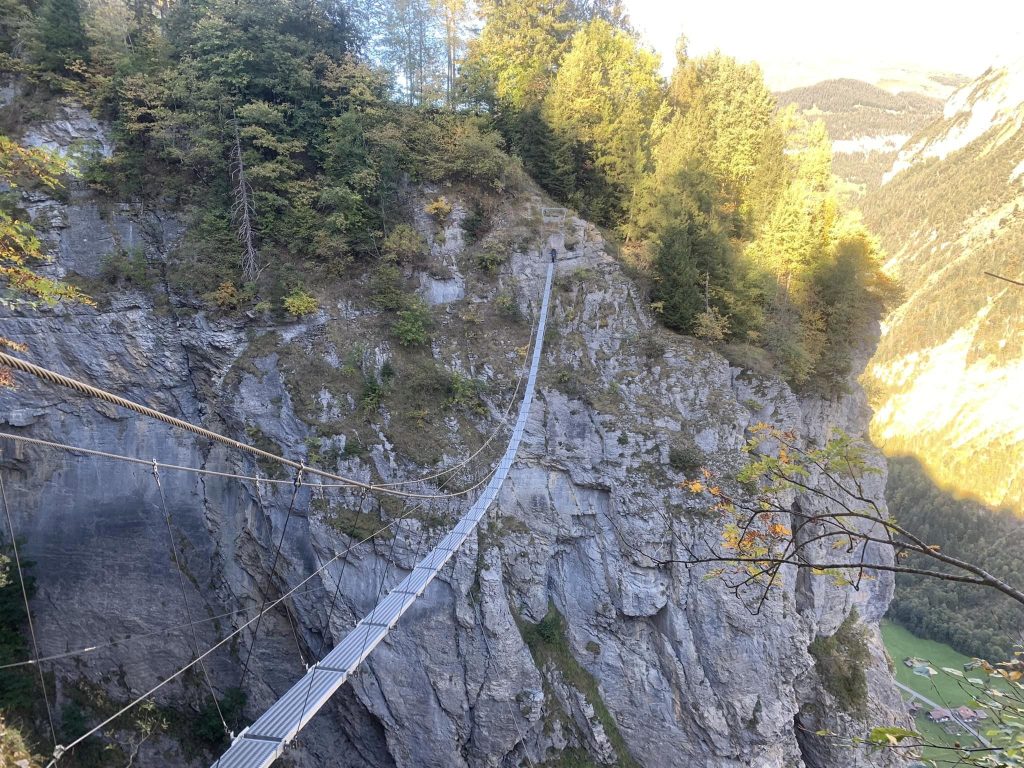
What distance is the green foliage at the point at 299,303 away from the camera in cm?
1421

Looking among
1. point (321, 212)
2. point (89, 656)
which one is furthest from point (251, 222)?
point (89, 656)

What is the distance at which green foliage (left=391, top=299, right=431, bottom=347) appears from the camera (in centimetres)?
1432

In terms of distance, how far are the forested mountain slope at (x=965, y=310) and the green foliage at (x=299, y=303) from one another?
233 ft

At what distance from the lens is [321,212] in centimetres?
1598

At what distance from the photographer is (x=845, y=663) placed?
558 inches

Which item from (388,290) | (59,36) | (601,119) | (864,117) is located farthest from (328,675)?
(864,117)

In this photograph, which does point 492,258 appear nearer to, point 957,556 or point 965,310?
point 957,556

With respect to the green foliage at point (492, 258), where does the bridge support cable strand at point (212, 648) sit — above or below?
below

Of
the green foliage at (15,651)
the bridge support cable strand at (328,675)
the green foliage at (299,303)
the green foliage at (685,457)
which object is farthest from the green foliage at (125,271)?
the green foliage at (685,457)

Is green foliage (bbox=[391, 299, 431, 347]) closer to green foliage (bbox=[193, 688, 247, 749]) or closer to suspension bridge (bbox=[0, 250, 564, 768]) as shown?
suspension bridge (bbox=[0, 250, 564, 768])

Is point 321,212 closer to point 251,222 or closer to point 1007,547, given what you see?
point 251,222

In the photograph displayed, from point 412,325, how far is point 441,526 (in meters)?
5.43

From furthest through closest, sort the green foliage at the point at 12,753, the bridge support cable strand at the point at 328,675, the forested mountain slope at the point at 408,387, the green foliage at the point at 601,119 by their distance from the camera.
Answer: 1. the green foliage at the point at 601,119
2. the forested mountain slope at the point at 408,387
3. the bridge support cable strand at the point at 328,675
4. the green foliage at the point at 12,753

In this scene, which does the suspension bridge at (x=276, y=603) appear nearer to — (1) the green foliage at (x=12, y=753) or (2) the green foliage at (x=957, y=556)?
(1) the green foliage at (x=12, y=753)
